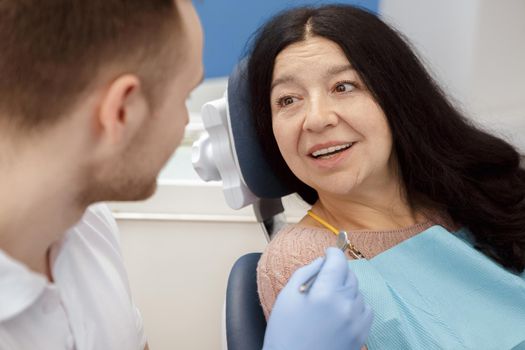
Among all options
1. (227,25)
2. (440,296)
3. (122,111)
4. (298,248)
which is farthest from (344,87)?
(227,25)

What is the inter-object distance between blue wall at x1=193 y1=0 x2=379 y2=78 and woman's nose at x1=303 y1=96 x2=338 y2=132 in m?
0.69

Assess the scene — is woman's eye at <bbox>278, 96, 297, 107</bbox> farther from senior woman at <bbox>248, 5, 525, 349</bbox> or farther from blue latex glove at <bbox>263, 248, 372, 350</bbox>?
blue latex glove at <bbox>263, 248, 372, 350</bbox>

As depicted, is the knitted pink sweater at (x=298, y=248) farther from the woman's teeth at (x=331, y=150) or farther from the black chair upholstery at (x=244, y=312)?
the woman's teeth at (x=331, y=150)

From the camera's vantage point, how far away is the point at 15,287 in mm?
875

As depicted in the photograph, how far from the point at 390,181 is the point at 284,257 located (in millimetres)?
333

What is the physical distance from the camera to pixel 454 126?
1520 mm

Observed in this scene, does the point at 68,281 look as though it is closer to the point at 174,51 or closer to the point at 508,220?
the point at 174,51

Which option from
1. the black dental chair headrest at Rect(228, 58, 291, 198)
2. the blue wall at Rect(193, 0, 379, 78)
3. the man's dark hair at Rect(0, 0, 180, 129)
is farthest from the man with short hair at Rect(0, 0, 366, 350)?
the blue wall at Rect(193, 0, 379, 78)

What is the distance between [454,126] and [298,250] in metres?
0.49

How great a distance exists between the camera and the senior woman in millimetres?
1277

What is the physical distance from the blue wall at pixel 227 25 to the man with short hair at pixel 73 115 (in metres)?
1.09

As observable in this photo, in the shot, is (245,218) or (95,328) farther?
(245,218)

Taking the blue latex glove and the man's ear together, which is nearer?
the man's ear

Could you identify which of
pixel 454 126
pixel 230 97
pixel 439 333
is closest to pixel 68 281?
pixel 230 97
